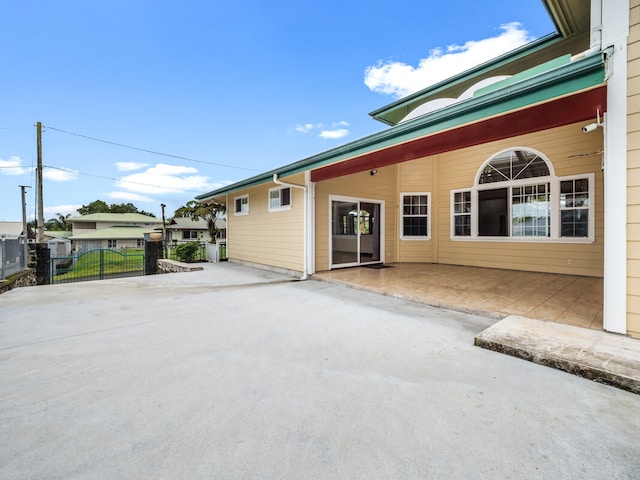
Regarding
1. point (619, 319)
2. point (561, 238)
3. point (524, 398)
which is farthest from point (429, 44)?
point (524, 398)

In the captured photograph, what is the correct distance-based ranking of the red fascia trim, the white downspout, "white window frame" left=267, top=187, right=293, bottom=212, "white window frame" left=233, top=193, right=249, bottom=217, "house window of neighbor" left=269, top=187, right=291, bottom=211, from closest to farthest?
the white downspout < the red fascia trim < "white window frame" left=267, top=187, right=293, bottom=212 < "house window of neighbor" left=269, top=187, right=291, bottom=211 < "white window frame" left=233, top=193, right=249, bottom=217

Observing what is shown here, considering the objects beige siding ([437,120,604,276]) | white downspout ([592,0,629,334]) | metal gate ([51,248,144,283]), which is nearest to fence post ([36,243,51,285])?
metal gate ([51,248,144,283])

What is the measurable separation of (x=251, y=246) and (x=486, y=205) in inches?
293

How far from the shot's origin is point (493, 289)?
16.3ft

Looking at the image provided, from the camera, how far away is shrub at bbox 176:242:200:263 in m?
11.3

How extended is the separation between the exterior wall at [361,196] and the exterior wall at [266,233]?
1.70 ft

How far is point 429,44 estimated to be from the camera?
448 inches

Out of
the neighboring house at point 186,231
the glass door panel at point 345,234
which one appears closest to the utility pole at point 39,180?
the glass door panel at point 345,234

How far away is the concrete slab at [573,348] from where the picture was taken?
6.84ft

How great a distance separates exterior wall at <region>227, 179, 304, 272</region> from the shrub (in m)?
1.58

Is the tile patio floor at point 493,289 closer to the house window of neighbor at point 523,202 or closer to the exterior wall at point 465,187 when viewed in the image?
the exterior wall at point 465,187

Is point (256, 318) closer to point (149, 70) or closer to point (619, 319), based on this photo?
point (619, 319)

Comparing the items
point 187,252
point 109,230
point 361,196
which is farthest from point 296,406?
point 109,230

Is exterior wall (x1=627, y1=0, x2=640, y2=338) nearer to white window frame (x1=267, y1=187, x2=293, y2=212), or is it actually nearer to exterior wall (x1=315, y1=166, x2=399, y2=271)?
exterior wall (x1=315, y1=166, x2=399, y2=271)
